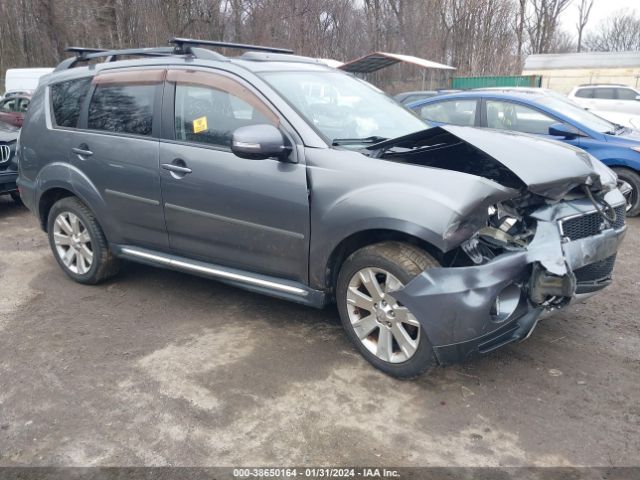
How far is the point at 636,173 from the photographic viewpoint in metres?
6.79

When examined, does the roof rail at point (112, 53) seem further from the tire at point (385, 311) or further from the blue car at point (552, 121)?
the blue car at point (552, 121)

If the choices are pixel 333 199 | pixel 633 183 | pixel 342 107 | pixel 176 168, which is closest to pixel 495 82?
pixel 633 183

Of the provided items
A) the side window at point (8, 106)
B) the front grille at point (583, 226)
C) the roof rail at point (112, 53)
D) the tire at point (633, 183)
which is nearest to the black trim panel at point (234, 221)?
the roof rail at point (112, 53)

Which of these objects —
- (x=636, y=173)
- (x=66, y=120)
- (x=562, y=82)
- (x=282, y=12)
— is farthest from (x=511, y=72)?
(x=66, y=120)

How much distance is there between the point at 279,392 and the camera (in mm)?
3139

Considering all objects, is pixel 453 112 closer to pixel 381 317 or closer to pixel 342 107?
pixel 342 107

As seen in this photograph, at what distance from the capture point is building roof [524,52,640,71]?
2834cm

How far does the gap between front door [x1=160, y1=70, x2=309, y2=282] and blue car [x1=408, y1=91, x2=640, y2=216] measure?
3665 millimetres

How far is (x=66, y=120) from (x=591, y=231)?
4.09 meters

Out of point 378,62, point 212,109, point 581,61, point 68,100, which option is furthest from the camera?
point 581,61

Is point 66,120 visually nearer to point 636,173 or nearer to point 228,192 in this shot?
point 228,192

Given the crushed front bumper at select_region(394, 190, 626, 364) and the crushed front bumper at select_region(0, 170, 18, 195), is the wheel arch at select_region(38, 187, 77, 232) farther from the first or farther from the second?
the crushed front bumper at select_region(394, 190, 626, 364)

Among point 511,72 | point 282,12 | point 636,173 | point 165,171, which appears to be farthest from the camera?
point 511,72

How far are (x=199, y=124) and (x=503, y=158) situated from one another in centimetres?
205
